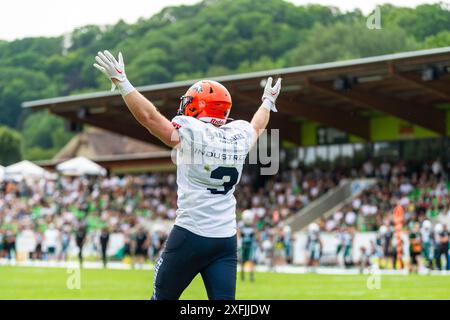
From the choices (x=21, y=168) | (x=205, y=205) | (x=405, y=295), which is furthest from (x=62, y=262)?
(x=205, y=205)

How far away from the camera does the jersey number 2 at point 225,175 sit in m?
5.93

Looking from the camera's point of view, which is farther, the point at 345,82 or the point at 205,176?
the point at 345,82

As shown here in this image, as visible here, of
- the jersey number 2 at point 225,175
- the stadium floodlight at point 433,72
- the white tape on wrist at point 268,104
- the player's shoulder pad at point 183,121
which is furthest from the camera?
the stadium floodlight at point 433,72

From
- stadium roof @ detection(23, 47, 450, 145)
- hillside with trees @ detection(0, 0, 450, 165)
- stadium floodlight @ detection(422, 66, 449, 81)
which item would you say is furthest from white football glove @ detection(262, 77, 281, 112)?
Result: hillside with trees @ detection(0, 0, 450, 165)

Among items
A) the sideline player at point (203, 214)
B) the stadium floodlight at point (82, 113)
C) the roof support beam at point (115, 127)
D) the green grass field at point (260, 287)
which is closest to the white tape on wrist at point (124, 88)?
the sideline player at point (203, 214)

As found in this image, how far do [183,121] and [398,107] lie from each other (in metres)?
27.5

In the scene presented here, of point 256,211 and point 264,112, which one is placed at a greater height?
point 264,112

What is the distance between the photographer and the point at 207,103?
605 centimetres

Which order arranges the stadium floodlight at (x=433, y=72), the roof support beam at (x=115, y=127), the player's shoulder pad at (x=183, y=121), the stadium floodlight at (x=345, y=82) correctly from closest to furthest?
the player's shoulder pad at (x=183, y=121) → the stadium floodlight at (x=433, y=72) → the stadium floodlight at (x=345, y=82) → the roof support beam at (x=115, y=127)

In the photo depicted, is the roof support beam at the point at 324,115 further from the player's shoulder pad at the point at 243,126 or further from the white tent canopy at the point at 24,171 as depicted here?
the player's shoulder pad at the point at 243,126

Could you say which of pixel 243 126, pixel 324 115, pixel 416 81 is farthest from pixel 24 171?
pixel 243 126

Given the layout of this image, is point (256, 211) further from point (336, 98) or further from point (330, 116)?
point (336, 98)

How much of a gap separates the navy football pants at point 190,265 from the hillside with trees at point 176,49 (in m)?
58.2

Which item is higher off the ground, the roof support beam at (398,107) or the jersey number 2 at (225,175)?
the roof support beam at (398,107)
